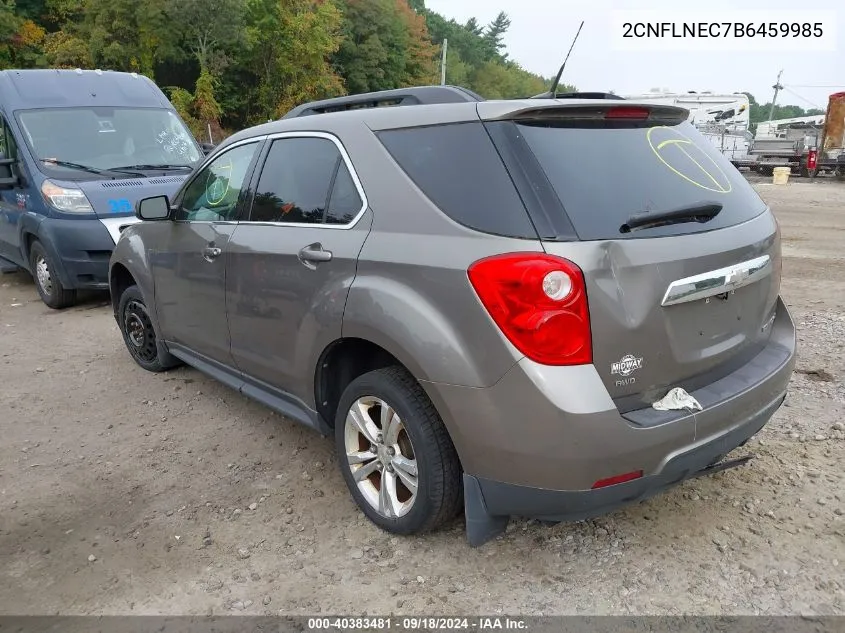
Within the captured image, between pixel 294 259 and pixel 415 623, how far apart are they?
163 cm

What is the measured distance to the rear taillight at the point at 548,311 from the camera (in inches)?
88.7

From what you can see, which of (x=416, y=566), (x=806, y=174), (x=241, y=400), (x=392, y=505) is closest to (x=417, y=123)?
(x=392, y=505)

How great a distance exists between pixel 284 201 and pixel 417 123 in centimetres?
89

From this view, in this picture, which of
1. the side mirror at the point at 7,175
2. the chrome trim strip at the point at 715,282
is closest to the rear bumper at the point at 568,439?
the chrome trim strip at the point at 715,282

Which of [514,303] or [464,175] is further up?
[464,175]

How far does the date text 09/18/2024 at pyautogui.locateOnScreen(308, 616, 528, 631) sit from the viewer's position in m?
2.43

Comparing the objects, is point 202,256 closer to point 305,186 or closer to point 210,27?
point 305,186

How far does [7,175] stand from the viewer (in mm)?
7254

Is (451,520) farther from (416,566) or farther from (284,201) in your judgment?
(284,201)

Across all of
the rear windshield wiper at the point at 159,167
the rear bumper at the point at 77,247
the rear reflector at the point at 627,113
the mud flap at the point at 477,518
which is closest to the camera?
the mud flap at the point at 477,518

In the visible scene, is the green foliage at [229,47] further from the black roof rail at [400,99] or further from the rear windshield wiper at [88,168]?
the black roof rail at [400,99]


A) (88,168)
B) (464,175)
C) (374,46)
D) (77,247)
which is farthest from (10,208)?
(374,46)

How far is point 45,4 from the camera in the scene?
33562 mm

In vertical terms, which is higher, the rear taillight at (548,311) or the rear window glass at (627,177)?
the rear window glass at (627,177)
